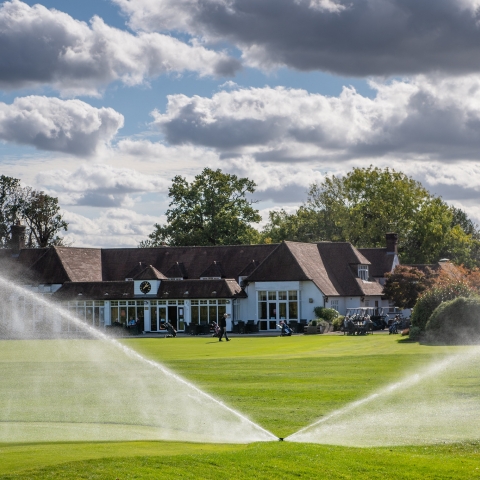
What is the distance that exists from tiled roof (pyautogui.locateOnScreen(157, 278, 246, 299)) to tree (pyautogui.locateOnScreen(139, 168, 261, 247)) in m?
20.7

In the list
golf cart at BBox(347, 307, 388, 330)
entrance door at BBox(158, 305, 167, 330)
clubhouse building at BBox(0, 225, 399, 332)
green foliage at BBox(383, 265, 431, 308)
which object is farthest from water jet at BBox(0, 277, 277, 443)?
green foliage at BBox(383, 265, 431, 308)

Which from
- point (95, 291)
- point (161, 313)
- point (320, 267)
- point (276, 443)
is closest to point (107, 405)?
point (276, 443)

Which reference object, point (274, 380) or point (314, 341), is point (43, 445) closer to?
point (274, 380)

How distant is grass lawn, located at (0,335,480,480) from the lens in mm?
13461

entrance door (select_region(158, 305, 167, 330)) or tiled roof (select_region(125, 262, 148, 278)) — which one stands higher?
tiled roof (select_region(125, 262, 148, 278))

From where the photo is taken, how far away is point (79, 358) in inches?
1603

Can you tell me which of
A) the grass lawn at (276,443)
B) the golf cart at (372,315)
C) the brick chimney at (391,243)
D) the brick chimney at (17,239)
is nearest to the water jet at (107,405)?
the grass lawn at (276,443)

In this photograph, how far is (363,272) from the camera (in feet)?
257

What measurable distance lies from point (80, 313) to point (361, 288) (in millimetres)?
24214

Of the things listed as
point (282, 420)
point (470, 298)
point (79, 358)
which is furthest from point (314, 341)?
point (282, 420)

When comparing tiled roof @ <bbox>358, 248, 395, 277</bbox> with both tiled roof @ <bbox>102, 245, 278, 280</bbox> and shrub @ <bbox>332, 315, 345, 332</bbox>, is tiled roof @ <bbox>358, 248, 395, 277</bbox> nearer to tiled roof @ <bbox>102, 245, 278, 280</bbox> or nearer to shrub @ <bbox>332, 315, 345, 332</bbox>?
tiled roof @ <bbox>102, 245, 278, 280</bbox>

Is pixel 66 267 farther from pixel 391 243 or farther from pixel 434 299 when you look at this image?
pixel 434 299

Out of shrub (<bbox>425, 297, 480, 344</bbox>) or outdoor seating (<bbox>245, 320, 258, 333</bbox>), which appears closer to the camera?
shrub (<bbox>425, 297, 480, 344</bbox>)

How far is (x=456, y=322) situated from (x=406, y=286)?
2295 cm
